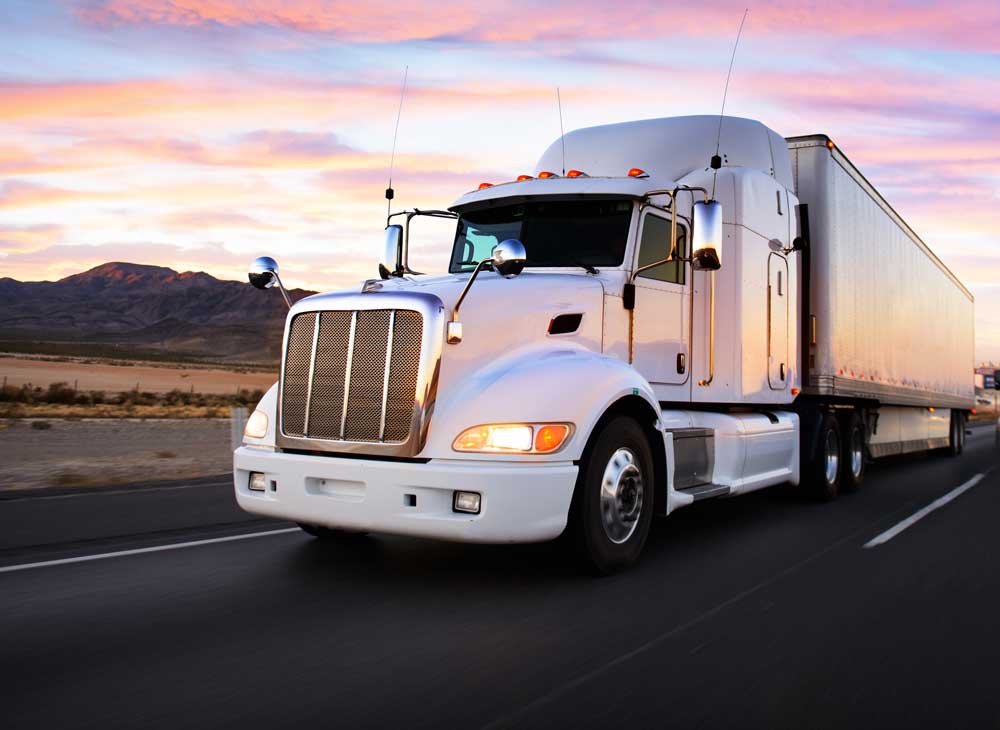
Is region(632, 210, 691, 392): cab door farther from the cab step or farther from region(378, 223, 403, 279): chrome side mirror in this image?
region(378, 223, 403, 279): chrome side mirror

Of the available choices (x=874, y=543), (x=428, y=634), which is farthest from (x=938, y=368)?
(x=428, y=634)

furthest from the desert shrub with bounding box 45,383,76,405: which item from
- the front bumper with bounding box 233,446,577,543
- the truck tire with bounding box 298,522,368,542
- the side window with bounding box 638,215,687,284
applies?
the front bumper with bounding box 233,446,577,543

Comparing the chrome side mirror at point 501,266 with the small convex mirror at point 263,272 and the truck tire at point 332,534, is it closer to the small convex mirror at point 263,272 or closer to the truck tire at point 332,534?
the small convex mirror at point 263,272

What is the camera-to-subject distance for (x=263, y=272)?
7031 mm

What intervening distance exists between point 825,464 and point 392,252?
18.3ft

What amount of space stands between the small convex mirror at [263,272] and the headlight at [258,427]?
96 centimetres

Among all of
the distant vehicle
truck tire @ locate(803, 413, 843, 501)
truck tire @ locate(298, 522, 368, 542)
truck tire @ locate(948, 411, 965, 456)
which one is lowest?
truck tire @ locate(298, 522, 368, 542)

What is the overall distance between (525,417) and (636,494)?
1.30 meters

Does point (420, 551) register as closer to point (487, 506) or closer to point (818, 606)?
point (487, 506)

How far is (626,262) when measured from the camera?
7266 mm

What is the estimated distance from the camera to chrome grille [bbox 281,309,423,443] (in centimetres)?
587

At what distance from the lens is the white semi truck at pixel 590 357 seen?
5723 mm

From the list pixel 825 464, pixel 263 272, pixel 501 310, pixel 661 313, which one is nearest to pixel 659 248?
pixel 661 313

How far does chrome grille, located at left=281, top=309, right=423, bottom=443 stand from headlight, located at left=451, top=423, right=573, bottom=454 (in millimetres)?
377
